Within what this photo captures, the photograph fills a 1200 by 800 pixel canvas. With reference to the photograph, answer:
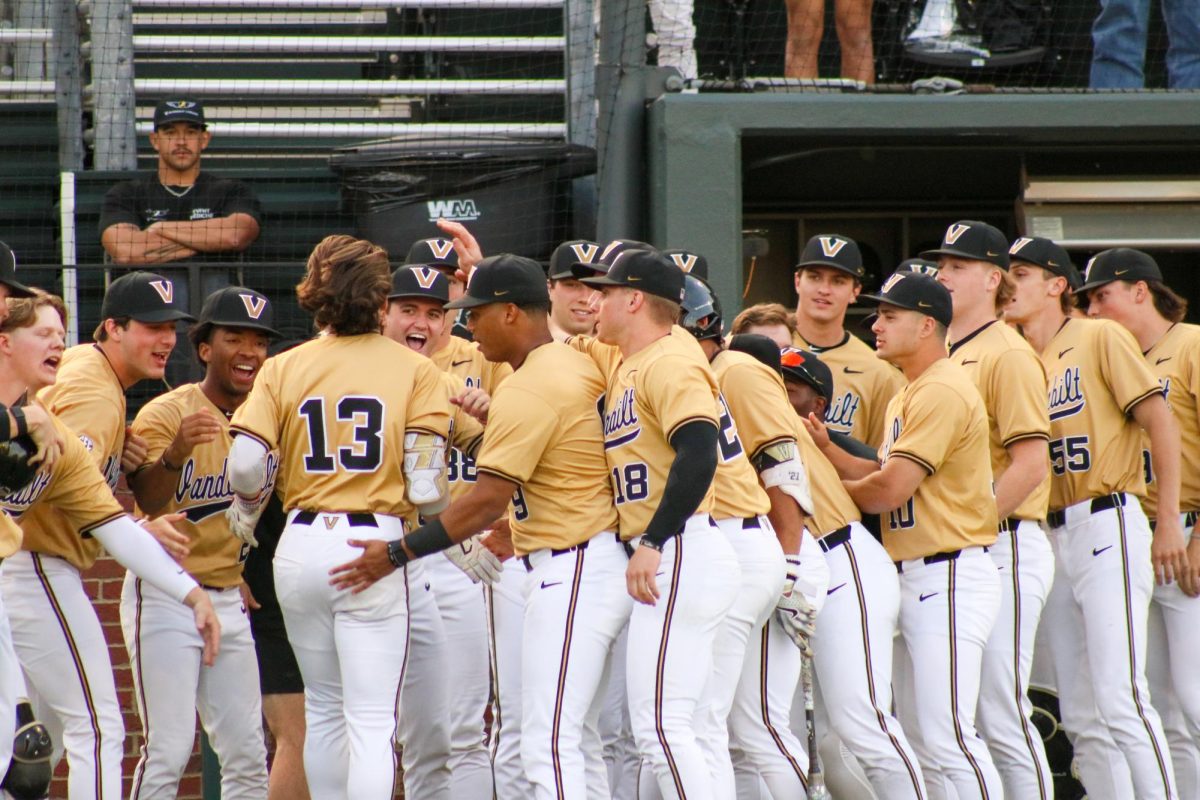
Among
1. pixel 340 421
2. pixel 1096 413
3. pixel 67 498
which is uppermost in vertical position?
pixel 340 421

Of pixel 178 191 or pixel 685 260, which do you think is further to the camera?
pixel 178 191

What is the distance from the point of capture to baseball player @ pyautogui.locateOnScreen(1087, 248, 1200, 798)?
225 inches

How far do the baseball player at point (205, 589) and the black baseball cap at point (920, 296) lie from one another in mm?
2040

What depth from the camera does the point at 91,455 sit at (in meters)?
4.82

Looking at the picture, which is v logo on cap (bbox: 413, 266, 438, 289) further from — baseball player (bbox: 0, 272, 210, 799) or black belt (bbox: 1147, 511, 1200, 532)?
black belt (bbox: 1147, 511, 1200, 532)

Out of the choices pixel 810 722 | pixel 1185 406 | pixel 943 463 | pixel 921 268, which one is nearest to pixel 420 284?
pixel 921 268

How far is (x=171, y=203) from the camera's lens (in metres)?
7.43

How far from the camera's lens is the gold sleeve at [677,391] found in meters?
4.45

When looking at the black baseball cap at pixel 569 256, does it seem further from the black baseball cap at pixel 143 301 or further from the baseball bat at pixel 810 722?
the baseball bat at pixel 810 722

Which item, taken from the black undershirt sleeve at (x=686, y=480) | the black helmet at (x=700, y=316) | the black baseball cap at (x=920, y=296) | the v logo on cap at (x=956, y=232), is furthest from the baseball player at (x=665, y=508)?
the v logo on cap at (x=956, y=232)

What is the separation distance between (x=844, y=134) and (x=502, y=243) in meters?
1.73

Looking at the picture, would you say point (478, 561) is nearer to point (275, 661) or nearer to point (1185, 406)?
point (275, 661)

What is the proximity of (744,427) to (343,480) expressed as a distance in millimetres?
1236

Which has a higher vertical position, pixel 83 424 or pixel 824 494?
pixel 83 424
